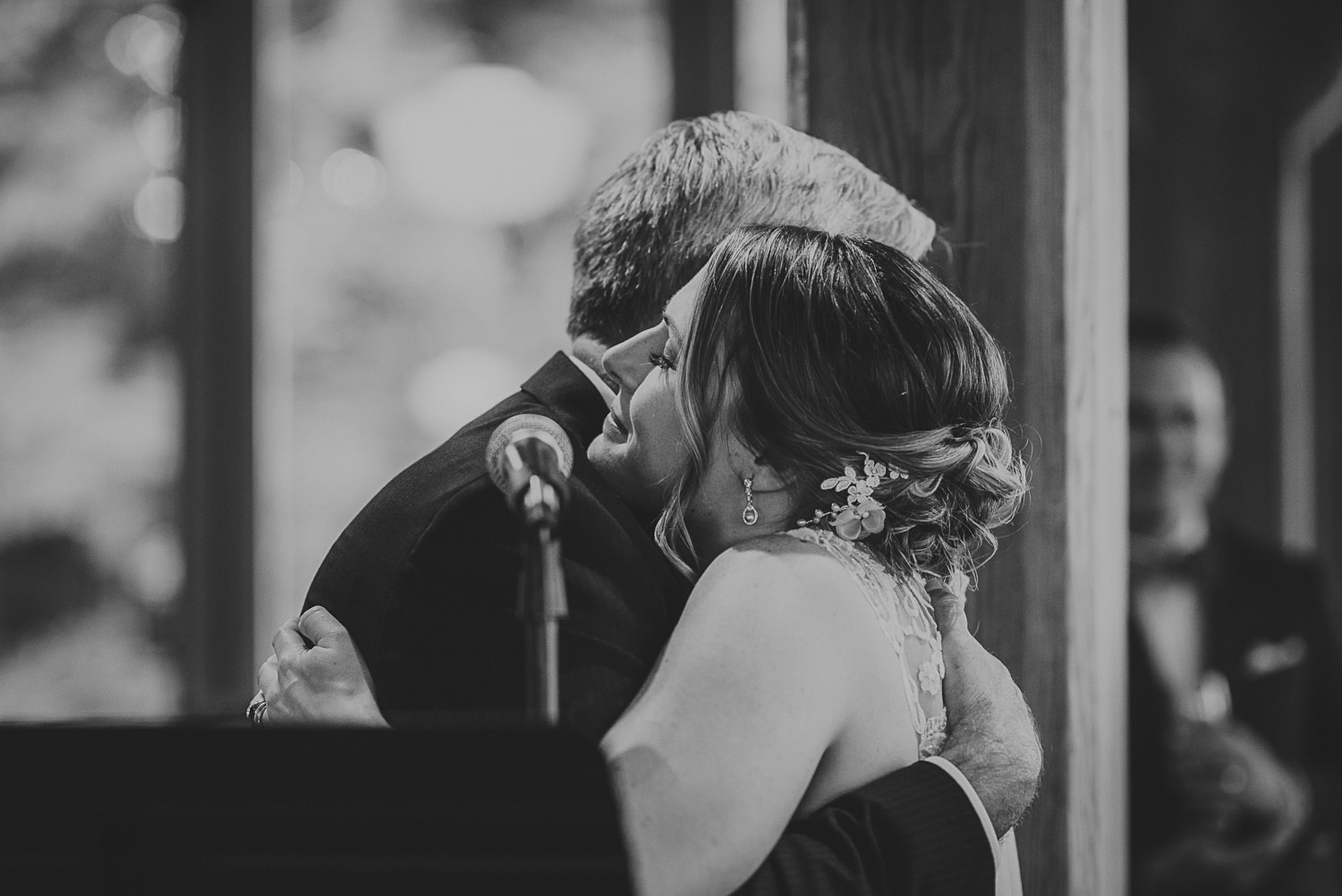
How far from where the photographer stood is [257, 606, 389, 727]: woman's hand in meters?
1.45

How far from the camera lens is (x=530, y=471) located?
1283mm

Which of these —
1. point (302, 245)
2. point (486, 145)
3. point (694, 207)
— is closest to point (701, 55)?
point (486, 145)

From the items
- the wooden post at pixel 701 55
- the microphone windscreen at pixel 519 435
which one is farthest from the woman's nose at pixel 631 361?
the wooden post at pixel 701 55

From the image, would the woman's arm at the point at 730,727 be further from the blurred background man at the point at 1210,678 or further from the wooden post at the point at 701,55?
the wooden post at the point at 701,55

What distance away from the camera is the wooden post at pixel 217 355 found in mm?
4918

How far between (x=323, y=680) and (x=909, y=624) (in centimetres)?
61

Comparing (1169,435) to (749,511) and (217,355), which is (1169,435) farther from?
(217,355)

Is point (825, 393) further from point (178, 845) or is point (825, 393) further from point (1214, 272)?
point (1214, 272)

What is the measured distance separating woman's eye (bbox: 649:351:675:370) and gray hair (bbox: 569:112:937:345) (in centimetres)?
21

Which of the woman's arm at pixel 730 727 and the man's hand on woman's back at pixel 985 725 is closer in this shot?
the woman's arm at pixel 730 727

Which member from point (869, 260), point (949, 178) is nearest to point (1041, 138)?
point (949, 178)

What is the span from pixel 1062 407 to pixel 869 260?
Result: 66 cm

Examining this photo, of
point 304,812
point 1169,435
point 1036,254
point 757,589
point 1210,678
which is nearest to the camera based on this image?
point 304,812

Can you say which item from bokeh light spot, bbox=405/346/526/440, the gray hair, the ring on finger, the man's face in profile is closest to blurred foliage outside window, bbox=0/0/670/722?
bokeh light spot, bbox=405/346/526/440
